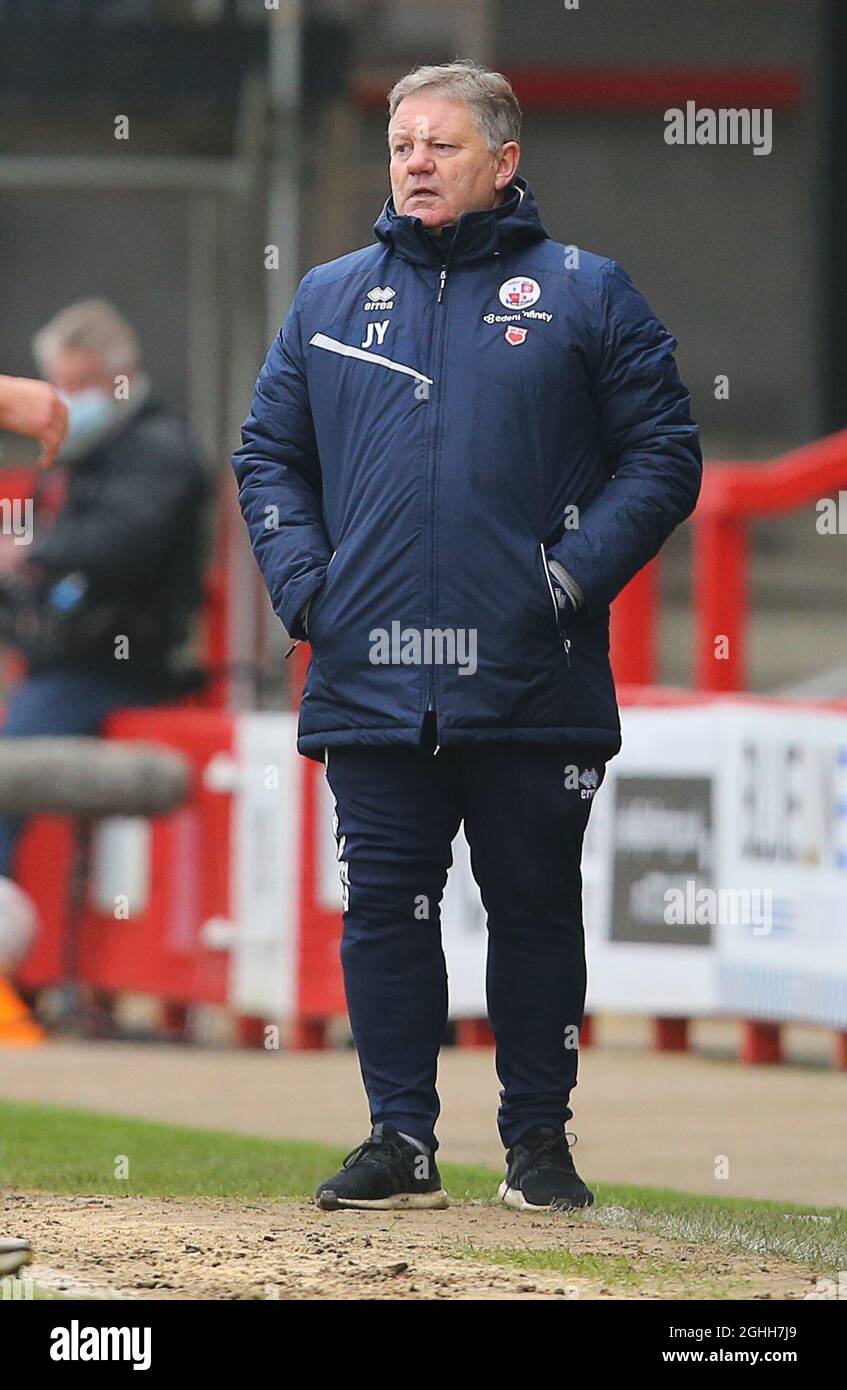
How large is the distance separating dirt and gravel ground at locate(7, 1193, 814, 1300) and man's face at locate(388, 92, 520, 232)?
6.11 feet

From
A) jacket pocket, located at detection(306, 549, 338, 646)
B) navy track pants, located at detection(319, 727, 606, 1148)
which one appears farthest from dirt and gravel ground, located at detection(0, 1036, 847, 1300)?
jacket pocket, located at detection(306, 549, 338, 646)

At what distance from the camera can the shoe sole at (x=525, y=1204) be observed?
593 centimetres

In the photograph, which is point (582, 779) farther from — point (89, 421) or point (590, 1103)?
point (89, 421)

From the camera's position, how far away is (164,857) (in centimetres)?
1139

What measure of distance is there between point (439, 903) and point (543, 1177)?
1.82ft

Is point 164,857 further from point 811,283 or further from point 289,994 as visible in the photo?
point 811,283

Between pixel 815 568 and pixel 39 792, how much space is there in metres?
8.84

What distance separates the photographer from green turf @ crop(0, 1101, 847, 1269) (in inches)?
230

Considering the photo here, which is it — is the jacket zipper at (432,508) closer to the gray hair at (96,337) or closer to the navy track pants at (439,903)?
the navy track pants at (439,903)

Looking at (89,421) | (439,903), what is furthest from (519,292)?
(89,421)

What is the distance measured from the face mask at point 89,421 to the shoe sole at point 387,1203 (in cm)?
566

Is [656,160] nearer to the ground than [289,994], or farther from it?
farther from it
